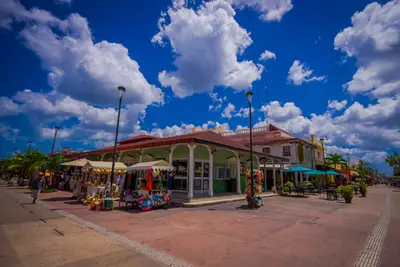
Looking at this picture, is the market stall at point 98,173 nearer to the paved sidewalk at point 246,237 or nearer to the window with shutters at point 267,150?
the paved sidewalk at point 246,237

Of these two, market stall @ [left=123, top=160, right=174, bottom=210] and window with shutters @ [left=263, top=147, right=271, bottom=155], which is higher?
window with shutters @ [left=263, top=147, right=271, bottom=155]

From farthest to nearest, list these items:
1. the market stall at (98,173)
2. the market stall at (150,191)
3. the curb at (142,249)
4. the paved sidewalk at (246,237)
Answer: the market stall at (98,173)
the market stall at (150,191)
the paved sidewalk at (246,237)
the curb at (142,249)

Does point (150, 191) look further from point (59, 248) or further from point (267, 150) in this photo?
point (267, 150)

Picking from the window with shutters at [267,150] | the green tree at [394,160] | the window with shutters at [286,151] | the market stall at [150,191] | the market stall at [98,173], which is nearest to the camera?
the market stall at [150,191]

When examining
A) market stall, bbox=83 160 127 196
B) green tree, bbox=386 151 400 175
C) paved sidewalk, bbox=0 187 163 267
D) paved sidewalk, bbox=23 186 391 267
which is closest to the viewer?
paved sidewalk, bbox=0 187 163 267

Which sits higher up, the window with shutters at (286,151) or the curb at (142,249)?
the window with shutters at (286,151)

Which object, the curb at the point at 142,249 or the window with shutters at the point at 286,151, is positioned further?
the window with shutters at the point at 286,151

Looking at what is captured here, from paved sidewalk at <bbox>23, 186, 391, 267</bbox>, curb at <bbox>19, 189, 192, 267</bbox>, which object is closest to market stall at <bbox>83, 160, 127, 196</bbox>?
paved sidewalk at <bbox>23, 186, 391, 267</bbox>

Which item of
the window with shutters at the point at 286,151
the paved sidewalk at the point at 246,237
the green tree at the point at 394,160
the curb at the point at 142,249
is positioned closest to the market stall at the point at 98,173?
the paved sidewalk at the point at 246,237

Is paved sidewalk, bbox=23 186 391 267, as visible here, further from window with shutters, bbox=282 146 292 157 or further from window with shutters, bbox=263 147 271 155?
window with shutters, bbox=263 147 271 155

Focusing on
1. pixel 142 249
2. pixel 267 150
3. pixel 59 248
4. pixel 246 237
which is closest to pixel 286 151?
pixel 267 150

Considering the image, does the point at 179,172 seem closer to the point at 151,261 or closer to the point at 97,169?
the point at 97,169

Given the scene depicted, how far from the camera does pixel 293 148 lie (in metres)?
27.6

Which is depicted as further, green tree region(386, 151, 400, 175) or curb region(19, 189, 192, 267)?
green tree region(386, 151, 400, 175)
